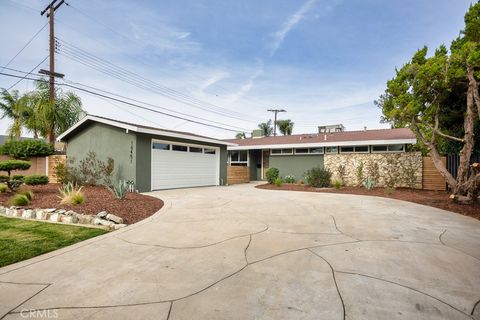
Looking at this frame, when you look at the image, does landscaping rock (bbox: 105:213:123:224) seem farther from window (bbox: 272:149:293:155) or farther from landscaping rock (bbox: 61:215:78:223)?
window (bbox: 272:149:293:155)

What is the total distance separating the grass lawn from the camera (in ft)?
11.8

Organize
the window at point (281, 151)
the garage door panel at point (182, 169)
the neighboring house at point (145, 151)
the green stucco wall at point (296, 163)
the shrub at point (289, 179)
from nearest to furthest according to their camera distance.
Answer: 1. the neighboring house at point (145, 151)
2. the garage door panel at point (182, 169)
3. the green stucco wall at point (296, 163)
4. the shrub at point (289, 179)
5. the window at point (281, 151)

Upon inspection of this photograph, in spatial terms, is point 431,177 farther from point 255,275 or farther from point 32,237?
point 32,237

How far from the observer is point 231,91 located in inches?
858

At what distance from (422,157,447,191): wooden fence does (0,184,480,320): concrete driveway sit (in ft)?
28.2

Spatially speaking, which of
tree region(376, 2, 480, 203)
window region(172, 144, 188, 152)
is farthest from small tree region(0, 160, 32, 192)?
tree region(376, 2, 480, 203)

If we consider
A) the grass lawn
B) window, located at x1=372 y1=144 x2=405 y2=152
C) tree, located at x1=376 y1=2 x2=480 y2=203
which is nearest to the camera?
the grass lawn

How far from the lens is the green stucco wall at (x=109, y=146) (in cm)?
1078

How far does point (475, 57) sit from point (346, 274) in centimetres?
862

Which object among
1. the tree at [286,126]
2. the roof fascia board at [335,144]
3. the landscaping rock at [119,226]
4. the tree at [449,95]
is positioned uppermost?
the tree at [286,126]

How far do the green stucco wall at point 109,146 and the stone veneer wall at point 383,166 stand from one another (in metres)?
11.7

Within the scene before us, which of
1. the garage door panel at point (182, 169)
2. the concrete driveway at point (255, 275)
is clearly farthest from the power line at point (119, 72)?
the concrete driveway at point (255, 275)

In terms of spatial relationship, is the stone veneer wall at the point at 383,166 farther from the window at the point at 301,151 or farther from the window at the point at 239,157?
the window at the point at 239,157

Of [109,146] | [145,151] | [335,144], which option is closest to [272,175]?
[335,144]
